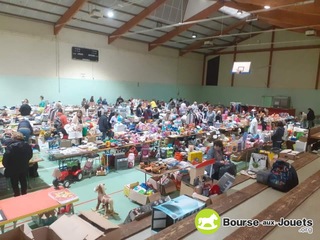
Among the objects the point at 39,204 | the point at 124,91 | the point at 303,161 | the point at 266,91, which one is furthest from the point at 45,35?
the point at 266,91

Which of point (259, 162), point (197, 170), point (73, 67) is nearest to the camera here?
point (197, 170)

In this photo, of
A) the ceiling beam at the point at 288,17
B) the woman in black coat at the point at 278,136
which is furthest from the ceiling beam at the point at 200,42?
the woman in black coat at the point at 278,136

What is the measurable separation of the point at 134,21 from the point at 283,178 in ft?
40.5

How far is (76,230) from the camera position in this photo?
2.27 m

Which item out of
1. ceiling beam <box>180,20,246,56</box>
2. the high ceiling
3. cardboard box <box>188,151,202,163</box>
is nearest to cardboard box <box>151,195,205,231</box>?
cardboard box <box>188,151,202,163</box>

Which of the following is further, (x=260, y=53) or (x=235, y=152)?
(x=260, y=53)

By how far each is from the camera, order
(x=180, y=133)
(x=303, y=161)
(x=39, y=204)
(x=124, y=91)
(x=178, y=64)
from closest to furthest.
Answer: (x=39, y=204) < (x=303, y=161) < (x=180, y=133) < (x=124, y=91) < (x=178, y=64)

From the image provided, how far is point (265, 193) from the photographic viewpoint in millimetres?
3578

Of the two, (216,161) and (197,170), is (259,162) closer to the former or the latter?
(216,161)

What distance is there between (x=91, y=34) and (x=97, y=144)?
10353mm

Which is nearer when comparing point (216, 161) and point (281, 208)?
point (281, 208)

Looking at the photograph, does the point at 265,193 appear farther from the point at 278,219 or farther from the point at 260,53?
the point at 260,53

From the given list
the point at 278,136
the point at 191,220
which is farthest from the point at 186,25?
the point at 191,220

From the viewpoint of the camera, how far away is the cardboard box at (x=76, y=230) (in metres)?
2.19
